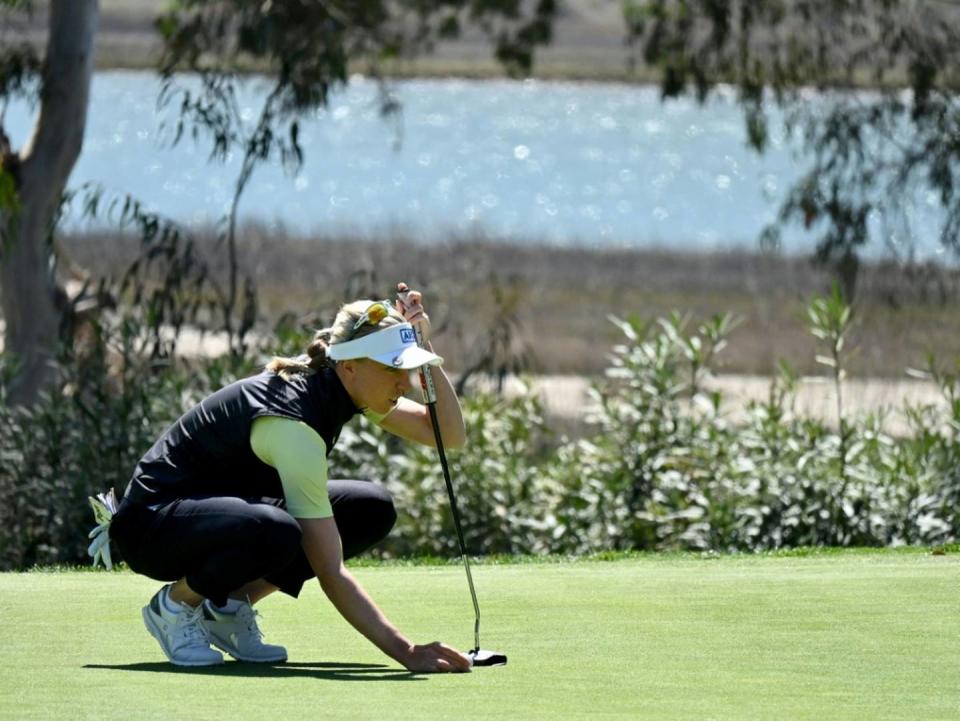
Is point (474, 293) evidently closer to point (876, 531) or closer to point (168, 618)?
point (876, 531)

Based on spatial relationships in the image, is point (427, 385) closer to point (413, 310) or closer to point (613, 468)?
point (413, 310)

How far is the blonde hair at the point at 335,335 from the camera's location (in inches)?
206

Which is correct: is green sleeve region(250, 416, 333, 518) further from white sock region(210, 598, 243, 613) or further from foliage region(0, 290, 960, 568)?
foliage region(0, 290, 960, 568)

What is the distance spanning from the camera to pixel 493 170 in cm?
4266

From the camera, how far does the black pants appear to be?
17.1ft

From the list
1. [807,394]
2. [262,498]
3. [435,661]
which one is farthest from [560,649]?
[807,394]

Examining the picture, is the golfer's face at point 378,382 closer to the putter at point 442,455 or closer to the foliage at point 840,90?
the putter at point 442,455

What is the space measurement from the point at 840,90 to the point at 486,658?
12.5 meters

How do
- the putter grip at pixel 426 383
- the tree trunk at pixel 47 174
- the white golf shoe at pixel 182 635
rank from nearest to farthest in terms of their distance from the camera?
the white golf shoe at pixel 182 635, the putter grip at pixel 426 383, the tree trunk at pixel 47 174

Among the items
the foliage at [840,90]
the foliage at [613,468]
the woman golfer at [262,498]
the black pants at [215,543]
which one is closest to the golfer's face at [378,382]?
the woman golfer at [262,498]

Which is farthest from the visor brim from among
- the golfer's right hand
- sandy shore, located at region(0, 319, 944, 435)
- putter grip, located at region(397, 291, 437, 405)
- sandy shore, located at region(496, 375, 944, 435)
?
sandy shore, located at region(496, 375, 944, 435)

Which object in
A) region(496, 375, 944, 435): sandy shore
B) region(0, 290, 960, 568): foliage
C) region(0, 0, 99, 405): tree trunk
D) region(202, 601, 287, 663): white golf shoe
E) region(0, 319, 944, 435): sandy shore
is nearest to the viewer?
region(202, 601, 287, 663): white golf shoe

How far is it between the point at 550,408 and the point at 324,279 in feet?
25.1

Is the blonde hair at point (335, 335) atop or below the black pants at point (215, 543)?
atop
